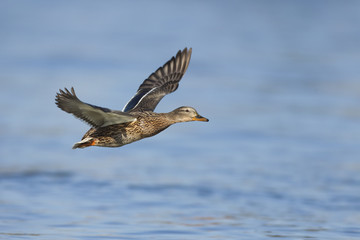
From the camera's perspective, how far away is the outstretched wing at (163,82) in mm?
10320

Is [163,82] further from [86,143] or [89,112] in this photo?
[89,112]

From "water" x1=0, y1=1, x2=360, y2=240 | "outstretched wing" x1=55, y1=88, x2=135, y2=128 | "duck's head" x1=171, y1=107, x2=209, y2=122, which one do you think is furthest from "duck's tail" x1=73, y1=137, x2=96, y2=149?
"water" x1=0, y1=1, x2=360, y2=240

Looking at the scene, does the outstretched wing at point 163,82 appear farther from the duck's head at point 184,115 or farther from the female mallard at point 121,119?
the duck's head at point 184,115

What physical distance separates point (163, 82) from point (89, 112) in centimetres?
235

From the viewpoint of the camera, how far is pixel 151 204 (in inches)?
458

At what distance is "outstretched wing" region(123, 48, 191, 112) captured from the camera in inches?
406

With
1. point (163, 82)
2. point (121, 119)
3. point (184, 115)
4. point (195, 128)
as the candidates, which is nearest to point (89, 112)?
point (121, 119)

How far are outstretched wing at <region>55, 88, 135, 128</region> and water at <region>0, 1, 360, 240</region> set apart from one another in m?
1.55

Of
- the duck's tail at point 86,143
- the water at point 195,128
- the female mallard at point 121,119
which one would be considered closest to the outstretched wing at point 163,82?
the female mallard at point 121,119

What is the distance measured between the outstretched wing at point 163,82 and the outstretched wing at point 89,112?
4.47 ft

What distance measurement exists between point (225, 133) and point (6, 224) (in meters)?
7.11

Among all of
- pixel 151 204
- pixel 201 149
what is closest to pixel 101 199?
pixel 151 204

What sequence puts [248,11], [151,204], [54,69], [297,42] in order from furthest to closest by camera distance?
[248,11]
[297,42]
[54,69]
[151,204]

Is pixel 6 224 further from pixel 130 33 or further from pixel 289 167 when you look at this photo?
pixel 130 33
